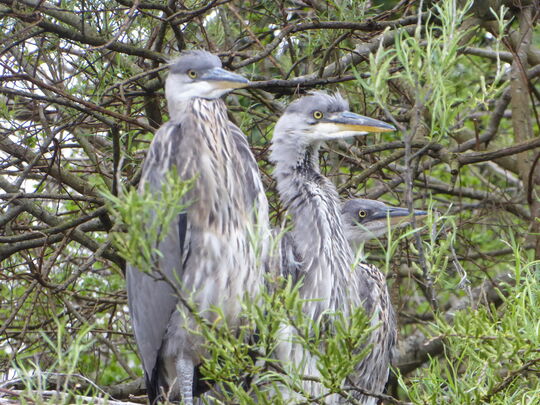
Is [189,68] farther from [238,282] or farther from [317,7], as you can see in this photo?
[317,7]

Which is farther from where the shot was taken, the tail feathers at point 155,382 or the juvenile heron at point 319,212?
the juvenile heron at point 319,212

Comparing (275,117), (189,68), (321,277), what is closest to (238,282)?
(321,277)

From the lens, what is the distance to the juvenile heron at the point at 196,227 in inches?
133

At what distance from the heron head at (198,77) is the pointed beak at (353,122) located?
0.58 metres

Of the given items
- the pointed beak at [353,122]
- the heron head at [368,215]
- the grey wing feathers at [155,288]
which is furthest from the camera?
the heron head at [368,215]

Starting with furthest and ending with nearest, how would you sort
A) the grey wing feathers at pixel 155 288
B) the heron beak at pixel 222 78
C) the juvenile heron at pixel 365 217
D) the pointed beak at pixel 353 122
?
1. the juvenile heron at pixel 365 217
2. the pointed beak at pixel 353 122
3. the heron beak at pixel 222 78
4. the grey wing feathers at pixel 155 288

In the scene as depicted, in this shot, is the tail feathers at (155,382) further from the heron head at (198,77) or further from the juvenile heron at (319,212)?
the heron head at (198,77)

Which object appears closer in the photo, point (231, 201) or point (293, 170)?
point (231, 201)

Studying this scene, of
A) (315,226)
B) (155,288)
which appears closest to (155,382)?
(155,288)

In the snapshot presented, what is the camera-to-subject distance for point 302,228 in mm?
3947

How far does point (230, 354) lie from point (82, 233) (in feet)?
6.79

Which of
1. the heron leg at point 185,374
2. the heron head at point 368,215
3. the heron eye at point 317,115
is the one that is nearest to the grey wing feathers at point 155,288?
the heron leg at point 185,374

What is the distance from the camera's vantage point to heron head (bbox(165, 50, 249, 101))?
11.7ft

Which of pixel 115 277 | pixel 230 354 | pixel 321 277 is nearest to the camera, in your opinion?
pixel 230 354
